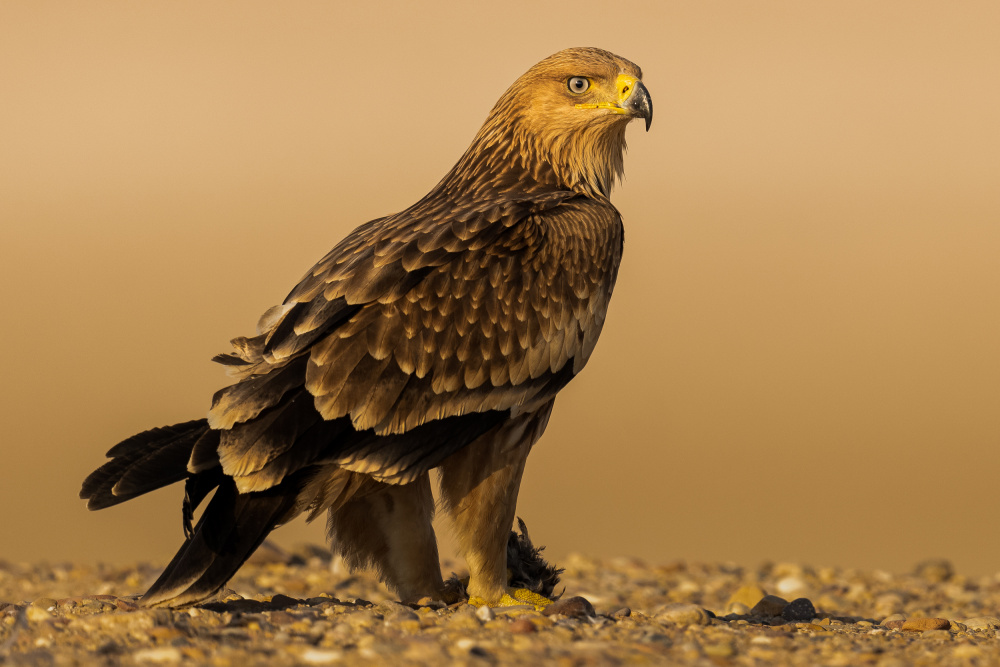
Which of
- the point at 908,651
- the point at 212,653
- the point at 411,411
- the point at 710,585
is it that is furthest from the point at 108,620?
the point at 710,585

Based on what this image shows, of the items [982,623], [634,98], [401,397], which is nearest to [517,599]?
[401,397]

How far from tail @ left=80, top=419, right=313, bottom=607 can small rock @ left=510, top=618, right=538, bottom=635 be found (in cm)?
132

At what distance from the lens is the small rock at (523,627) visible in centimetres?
490

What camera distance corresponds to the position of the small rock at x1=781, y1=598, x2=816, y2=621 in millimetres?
7003

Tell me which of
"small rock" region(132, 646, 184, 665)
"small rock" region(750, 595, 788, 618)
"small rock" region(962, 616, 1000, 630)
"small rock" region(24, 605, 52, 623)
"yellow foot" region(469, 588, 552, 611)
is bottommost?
"small rock" region(24, 605, 52, 623)

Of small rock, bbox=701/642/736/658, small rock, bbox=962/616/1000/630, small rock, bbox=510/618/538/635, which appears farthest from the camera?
small rock, bbox=962/616/1000/630

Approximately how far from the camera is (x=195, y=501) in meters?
5.71

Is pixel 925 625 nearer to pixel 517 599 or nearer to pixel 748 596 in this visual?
pixel 748 596

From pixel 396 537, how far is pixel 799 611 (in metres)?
2.52

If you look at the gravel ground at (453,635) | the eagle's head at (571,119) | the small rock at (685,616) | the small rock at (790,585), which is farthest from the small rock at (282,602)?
the small rock at (790,585)

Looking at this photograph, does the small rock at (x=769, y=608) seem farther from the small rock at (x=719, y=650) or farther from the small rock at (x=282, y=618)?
the small rock at (x=282, y=618)

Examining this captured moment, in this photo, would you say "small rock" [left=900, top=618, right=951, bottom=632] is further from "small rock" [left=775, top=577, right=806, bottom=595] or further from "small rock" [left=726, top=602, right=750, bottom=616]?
"small rock" [left=775, top=577, right=806, bottom=595]

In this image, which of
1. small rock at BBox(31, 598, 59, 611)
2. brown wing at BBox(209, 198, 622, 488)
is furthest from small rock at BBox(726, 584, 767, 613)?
small rock at BBox(31, 598, 59, 611)

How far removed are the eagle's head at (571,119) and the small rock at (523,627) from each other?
11.2ft
